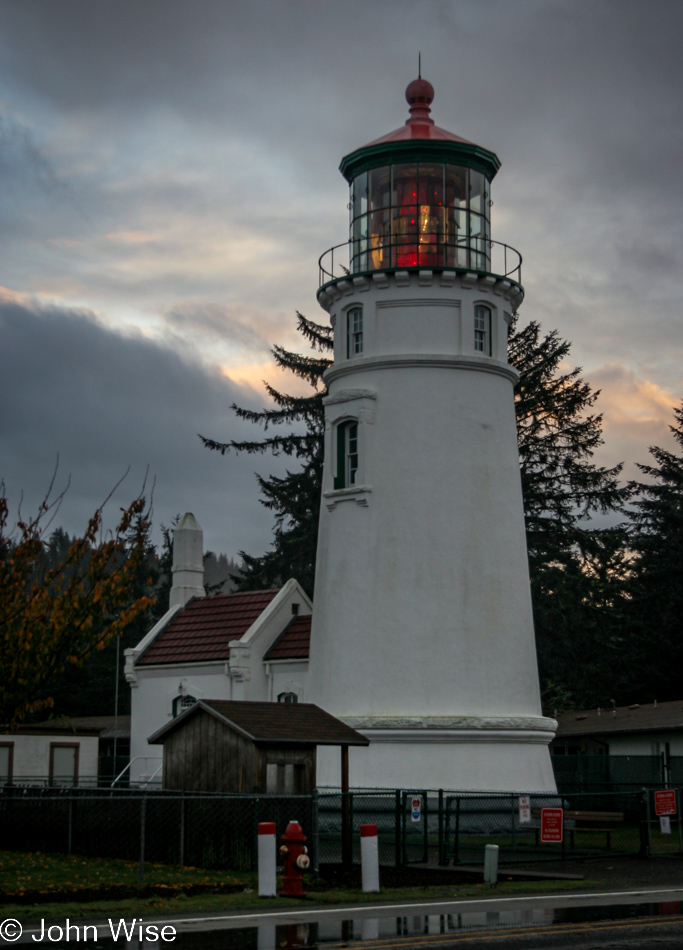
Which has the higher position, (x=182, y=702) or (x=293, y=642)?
(x=293, y=642)

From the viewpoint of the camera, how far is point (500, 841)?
26672 millimetres

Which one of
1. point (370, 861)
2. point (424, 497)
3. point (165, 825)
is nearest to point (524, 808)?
point (370, 861)

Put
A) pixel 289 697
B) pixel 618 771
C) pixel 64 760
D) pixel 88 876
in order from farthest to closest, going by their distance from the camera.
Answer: pixel 64 760, pixel 618 771, pixel 289 697, pixel 88 876

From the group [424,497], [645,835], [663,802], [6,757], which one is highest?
[424,497]

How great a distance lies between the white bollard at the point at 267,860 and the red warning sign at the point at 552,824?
21.3 feet

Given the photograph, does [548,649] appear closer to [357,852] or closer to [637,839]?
[637,839]

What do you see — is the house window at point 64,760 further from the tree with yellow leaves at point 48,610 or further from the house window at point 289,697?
the tree with yellow leaves at point 48,610

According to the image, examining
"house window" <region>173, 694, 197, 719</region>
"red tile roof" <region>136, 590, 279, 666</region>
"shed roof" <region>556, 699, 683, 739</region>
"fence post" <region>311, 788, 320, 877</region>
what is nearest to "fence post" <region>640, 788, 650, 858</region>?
"fence post" <region>311, 788, 320, 877</region>

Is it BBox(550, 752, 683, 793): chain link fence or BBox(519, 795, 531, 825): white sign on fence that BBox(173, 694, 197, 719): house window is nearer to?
BBox(550, 752, 683, 793): chain link fence

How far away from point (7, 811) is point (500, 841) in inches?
408

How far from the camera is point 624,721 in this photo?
128 feet

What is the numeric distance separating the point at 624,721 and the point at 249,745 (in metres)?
20.6

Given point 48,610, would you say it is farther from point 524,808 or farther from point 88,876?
point 524,808

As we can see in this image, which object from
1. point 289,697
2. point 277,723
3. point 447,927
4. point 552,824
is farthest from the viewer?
point 289,697
